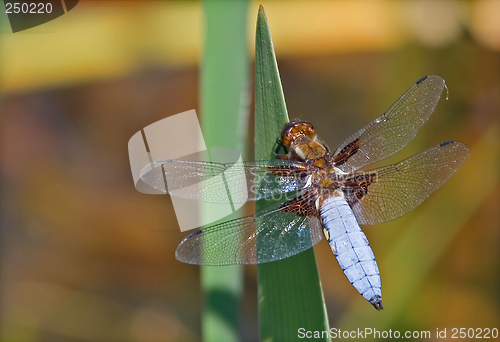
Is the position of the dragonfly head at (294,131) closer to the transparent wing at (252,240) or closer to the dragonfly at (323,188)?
the dragonfly at (323,188)

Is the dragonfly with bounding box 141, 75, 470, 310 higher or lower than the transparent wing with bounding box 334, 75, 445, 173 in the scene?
lower

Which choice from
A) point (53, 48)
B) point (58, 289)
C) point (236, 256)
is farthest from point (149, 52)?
point (236, 256)

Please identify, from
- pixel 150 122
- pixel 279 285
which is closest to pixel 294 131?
pixel 279 285

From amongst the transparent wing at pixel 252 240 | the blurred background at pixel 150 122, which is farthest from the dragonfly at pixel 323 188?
the blurred background at pixel 150 122

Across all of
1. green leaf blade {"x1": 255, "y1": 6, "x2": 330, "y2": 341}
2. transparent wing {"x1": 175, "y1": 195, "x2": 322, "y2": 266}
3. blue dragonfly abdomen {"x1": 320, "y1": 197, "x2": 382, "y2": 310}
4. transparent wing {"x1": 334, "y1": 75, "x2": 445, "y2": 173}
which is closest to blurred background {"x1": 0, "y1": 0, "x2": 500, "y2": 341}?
transparent wing {"x1": 334, "y1": 75, "x2": 445, "y2": 173}

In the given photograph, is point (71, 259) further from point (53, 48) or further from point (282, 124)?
point (282, 124)

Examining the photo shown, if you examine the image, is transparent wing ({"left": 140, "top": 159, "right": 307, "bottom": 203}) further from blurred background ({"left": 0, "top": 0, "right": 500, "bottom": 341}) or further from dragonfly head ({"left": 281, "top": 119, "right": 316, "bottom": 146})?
blurred background ({"left": 0, "top": 0, "right": 500, "bottom": 341})
